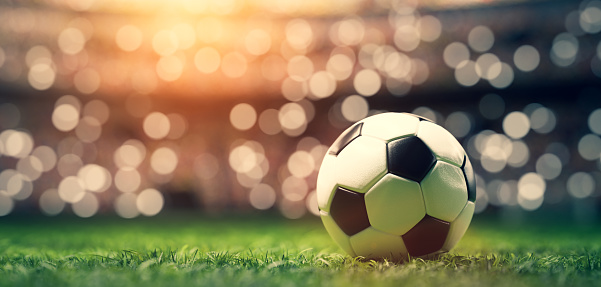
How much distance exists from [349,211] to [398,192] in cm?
23

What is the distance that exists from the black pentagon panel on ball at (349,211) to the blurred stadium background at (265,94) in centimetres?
1074

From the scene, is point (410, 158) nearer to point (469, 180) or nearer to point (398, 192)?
point (398, 192)

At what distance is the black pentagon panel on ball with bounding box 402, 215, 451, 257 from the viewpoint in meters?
2.19

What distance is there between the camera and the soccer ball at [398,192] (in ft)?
7.18

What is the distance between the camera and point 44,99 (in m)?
13.9

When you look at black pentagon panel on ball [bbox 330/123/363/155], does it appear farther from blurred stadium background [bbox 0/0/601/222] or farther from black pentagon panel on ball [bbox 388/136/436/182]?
blurred stadium background [bbox 0/0/601/222]

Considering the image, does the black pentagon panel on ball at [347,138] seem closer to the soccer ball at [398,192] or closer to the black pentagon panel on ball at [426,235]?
the soccer ball at [398,192]

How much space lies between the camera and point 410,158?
88.0 inches

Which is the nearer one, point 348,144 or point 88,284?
point 88,284

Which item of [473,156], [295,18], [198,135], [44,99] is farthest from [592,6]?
[44,99]

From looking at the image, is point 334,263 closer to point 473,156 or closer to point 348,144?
point 348,144

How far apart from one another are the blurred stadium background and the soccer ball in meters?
10.7

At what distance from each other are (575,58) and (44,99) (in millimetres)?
14123

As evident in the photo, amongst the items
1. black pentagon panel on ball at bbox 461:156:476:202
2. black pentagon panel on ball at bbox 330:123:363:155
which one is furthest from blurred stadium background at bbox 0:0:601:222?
black pentagon panel on ball at bbox 330:123:363:155
